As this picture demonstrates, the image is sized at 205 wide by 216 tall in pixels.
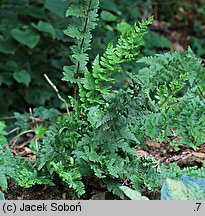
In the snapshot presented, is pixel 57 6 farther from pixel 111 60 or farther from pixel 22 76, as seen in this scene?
pixel 111 60

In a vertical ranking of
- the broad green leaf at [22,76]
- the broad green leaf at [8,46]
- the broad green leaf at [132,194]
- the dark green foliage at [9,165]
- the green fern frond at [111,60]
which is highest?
the broad green leaf at [8,46]

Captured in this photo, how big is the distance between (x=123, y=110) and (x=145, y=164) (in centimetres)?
35

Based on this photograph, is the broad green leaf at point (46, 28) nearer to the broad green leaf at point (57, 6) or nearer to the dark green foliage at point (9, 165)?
the broad green leaf at point (57, 6)

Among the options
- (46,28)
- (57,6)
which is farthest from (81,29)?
(57,6)

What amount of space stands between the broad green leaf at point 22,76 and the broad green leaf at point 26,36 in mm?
346

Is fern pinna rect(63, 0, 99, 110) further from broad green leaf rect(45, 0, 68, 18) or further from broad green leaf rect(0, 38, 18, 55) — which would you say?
broad green leaf rect(0, 38, 18, 55)

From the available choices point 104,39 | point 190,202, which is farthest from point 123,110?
point 104,39

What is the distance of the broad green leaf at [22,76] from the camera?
4.37 meters

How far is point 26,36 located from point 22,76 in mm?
399

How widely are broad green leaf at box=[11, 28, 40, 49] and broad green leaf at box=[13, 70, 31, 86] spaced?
1.14 ft

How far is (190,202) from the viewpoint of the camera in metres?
1.95

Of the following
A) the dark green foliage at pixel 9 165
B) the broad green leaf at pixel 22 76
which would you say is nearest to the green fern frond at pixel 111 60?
the dark green foliage at pixel 9 165

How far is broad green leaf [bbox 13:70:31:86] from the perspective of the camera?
14.3 ft

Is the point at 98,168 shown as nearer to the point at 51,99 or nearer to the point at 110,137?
the point at 110,137
